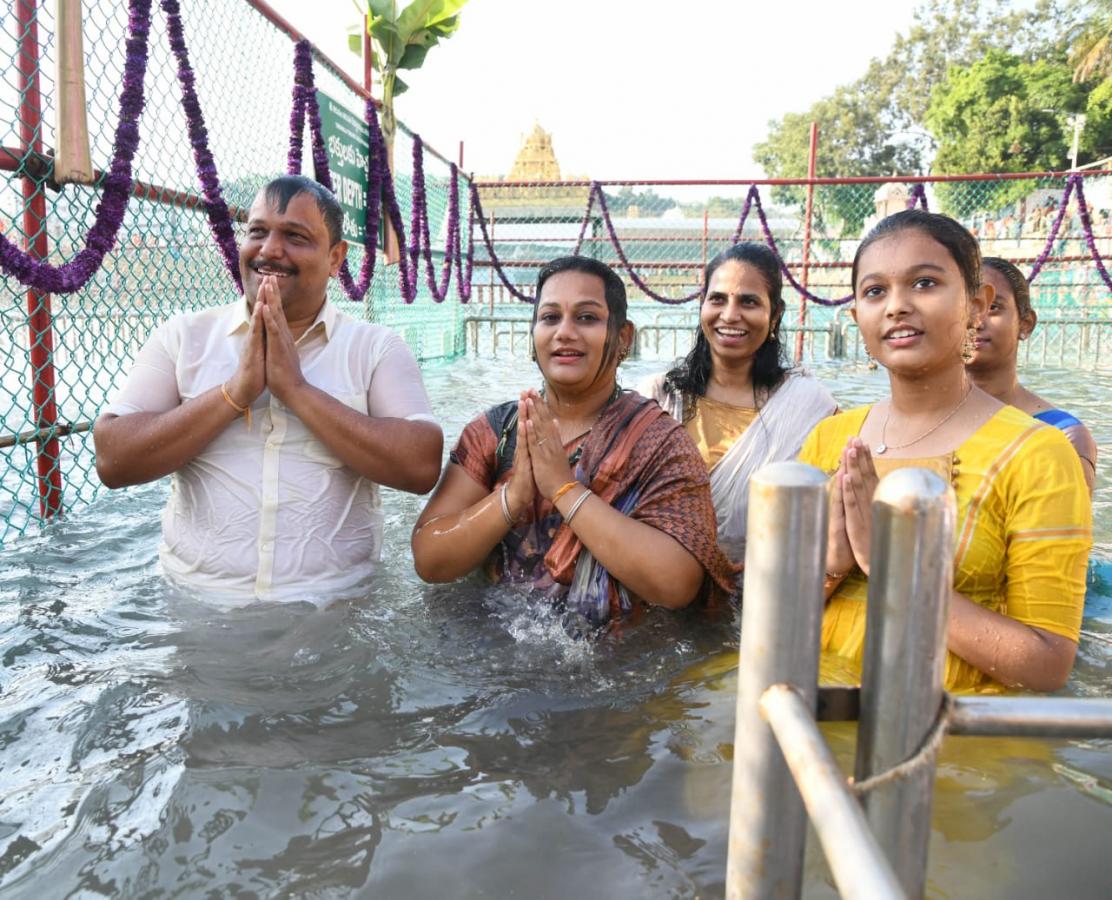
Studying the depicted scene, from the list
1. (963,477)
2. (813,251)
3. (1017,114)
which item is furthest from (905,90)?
(963,477)

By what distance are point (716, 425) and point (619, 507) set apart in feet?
3.13

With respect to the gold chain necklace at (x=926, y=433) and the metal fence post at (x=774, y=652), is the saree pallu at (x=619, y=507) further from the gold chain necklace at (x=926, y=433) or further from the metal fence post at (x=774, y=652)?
the metal fence post at (x=774, y=652)

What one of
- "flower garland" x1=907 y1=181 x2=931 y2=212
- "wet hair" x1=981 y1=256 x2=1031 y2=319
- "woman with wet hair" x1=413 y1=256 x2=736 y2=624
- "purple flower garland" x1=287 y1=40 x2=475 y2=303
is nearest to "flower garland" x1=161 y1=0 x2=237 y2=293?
"purple flower garland" x1=287 y1=40 x2=475 y2=303

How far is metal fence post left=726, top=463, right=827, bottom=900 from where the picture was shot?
876 millimetres

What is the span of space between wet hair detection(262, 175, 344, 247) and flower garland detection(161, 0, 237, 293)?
1.59 metres

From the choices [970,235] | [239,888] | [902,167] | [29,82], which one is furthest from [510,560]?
[902,167]

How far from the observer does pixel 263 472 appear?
113 inches

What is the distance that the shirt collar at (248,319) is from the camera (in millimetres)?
2938

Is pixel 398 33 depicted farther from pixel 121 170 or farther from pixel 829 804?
pixel 829 804

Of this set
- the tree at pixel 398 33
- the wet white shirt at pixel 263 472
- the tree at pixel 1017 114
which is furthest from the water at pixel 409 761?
the tree at pixel 1017 114

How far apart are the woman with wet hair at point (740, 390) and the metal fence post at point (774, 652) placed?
2.34 metres

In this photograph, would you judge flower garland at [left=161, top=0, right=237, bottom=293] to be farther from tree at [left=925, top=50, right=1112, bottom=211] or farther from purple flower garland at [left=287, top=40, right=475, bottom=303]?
tree at [left=925, top=50, right=1112, bottom=211]

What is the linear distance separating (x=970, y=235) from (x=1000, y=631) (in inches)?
34.7

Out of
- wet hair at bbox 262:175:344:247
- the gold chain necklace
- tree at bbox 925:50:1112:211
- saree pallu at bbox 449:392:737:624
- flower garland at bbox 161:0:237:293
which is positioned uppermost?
tree at bbox 925:50:1112:211
